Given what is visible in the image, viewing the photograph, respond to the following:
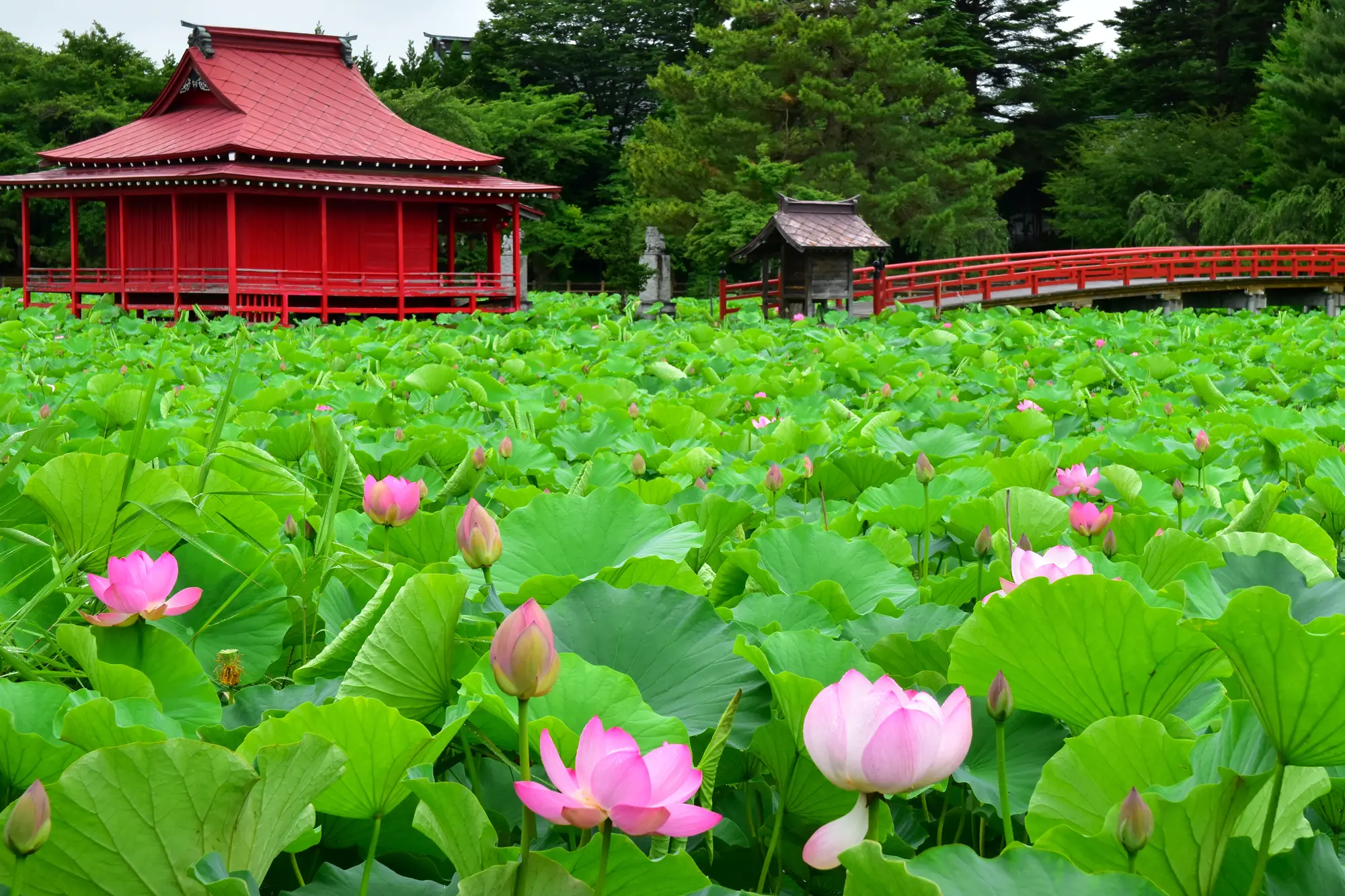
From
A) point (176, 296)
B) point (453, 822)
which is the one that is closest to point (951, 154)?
point (176, 296)

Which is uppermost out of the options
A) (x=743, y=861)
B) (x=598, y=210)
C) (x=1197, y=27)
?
(x=1197, y=27)

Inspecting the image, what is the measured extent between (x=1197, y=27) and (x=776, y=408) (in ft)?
85.4

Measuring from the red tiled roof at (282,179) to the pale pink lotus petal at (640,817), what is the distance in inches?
531

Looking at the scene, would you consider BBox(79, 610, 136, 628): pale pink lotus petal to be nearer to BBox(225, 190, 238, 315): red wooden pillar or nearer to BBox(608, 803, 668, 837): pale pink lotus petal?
→ BBox(608, 803, 668, 837): pale pink lotus petal

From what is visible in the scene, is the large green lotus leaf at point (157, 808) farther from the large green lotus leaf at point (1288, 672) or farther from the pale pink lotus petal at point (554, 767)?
the large green lotus leaf at point (1288, 672)

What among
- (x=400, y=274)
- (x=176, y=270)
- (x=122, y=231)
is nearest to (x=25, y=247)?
(x=122, y=231)

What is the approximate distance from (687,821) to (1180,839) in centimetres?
23

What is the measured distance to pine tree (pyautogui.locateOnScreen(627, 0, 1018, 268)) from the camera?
1845 centimetres

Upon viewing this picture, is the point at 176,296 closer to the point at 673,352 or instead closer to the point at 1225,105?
the point at 673,352

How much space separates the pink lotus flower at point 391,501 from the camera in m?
1.06

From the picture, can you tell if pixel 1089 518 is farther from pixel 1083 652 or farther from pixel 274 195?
pixel 274 195

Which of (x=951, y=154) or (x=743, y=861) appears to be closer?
(x=743, y=861)

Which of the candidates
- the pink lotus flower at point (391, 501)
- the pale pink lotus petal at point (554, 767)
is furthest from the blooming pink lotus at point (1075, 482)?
the pale pink lotus petal at point (554, 767)

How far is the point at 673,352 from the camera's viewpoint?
225 inches
